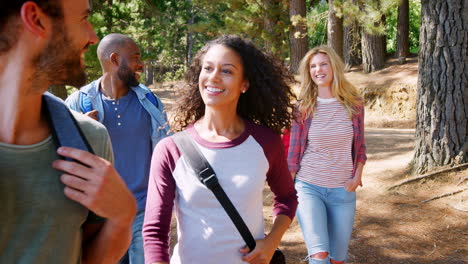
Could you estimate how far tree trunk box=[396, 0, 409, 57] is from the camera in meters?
18.1

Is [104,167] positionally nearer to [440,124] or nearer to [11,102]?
[11,102]

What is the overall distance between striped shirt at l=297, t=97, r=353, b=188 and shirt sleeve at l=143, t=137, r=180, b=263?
1844 millimetres

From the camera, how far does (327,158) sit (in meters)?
3.94

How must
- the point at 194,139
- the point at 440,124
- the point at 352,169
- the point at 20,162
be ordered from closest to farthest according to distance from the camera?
the point at 20,162, the point at 194,139, the point at 352,169, the point at 440,124

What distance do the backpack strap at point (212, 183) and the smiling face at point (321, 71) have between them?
2215 mm

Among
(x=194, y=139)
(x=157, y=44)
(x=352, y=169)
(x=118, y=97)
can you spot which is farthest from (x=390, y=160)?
(x=157, y=44)

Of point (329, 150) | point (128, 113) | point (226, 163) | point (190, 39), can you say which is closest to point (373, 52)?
point (329, 150)

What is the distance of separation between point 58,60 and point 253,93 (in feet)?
5.40

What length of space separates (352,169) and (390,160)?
191 inches

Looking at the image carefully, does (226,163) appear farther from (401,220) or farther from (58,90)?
(58,90)

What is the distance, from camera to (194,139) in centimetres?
243

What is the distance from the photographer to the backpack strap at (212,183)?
7.28ft

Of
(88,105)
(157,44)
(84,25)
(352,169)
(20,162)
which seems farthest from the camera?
(157,44)

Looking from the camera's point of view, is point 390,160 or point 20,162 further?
point 390,160
